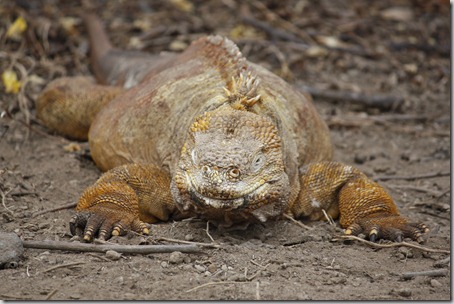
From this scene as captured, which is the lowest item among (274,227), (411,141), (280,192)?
(411,141)

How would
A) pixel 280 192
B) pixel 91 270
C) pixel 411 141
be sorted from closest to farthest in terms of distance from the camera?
1. pixel 91 270
2. pixel 280 192
3. pixel 411 141

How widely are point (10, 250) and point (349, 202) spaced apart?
276cm

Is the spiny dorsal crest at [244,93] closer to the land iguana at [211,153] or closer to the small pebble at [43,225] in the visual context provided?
the land iguana at [211,153]

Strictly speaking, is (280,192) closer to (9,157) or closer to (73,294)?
(73,294)

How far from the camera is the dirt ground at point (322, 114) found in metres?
4.95

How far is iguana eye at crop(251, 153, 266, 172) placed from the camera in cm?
529

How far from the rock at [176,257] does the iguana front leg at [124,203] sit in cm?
50

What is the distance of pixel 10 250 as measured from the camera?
16.6 feet

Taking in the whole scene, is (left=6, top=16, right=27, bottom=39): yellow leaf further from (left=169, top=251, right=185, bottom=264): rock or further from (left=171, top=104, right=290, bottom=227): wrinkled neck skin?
(left=169, top=251, right=185, bottom=264): rock

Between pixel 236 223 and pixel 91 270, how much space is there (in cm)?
123

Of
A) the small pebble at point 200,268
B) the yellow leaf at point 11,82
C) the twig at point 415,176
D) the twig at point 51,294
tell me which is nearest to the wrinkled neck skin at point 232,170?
the small pebble at point 200,268

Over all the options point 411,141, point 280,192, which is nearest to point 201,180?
point 280,192

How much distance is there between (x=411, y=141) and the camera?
9523 millimetres

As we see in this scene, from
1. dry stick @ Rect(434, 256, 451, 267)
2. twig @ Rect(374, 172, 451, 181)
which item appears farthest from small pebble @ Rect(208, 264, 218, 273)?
twig @ Rect(374, 172, 451, 181)
